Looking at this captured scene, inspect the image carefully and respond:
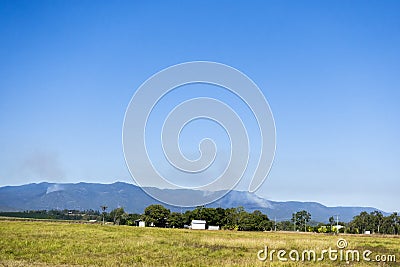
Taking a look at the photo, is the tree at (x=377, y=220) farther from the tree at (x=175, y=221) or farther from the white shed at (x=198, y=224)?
the tree at (x=175, y=221)

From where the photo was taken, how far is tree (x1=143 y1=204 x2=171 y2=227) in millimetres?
111500

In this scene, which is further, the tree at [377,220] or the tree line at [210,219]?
the tree at [377,220]

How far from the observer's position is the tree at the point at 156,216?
112 m

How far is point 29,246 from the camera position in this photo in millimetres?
27891

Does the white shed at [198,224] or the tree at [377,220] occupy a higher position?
the tree at [377,220]

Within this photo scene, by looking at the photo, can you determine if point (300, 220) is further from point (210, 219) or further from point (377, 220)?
point (210, 219)

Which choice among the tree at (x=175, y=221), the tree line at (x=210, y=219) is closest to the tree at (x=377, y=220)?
the tree line at (x=210, y=219)

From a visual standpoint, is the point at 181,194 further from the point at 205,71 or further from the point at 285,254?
the point at 205,71

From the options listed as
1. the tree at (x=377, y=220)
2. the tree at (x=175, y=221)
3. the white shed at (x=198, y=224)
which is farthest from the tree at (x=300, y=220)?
the white shed at (x=198, y=224)

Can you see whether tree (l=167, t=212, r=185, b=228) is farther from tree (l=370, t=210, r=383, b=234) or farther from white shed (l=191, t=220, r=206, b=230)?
tree (l=370, t=210, r=383, b=234)

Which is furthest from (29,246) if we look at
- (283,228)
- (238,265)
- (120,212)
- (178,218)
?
(283,228)

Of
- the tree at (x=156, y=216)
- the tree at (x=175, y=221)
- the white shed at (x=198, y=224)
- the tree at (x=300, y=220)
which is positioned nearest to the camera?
the white shed at (x=198, y=224)

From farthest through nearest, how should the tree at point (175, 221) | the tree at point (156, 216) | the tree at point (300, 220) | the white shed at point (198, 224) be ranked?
the tree at point (300, 220), the tree at point (156, 216), the tree at point (175, 221), the white shed at point (198, 224)

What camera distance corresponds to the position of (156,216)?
11150 cm
